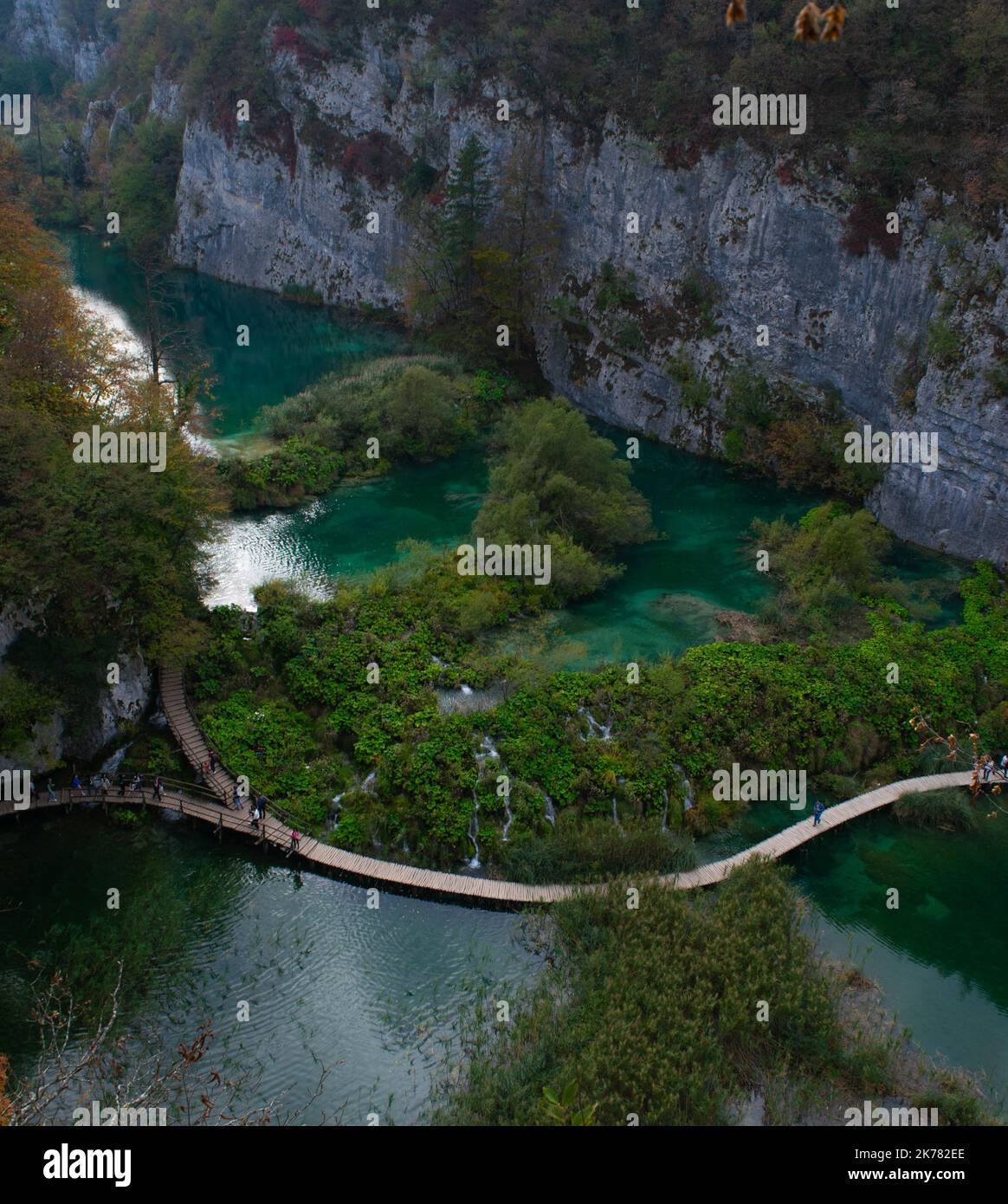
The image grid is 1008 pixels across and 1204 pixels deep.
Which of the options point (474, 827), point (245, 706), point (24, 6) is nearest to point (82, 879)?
point (245, 706)

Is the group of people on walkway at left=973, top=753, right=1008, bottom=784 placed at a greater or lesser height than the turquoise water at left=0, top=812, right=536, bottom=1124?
greater

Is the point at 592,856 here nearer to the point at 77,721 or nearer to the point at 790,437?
the point at 77,721

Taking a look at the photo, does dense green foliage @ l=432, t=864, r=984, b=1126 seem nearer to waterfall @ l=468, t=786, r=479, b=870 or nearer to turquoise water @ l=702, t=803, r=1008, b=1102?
turquoise water @ l=702, t=803, r=1008, b=1102

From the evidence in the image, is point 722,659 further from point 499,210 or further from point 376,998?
point 499,210

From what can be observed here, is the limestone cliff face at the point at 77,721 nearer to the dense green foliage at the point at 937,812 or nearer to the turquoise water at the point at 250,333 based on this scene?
the dense green foliage at the point at 937,812

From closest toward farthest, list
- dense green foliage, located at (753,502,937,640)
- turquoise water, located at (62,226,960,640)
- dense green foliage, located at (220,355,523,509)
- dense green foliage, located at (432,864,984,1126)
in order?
dense green foliage, located at (432,864,984,1126) → dense green foliage, located at (753,502,937,640) → turquoise water, located at (62,226,960,640) → dense green foliage, located at (220,355,523,509)

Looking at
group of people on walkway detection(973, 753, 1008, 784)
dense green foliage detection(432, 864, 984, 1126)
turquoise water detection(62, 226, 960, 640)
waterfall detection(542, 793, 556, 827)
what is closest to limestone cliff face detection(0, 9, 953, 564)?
turquoise water detection(62, 226, 960, 640)

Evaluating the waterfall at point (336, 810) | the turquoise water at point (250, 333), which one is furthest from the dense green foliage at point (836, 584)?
the turquoise water at point (250, 333)
